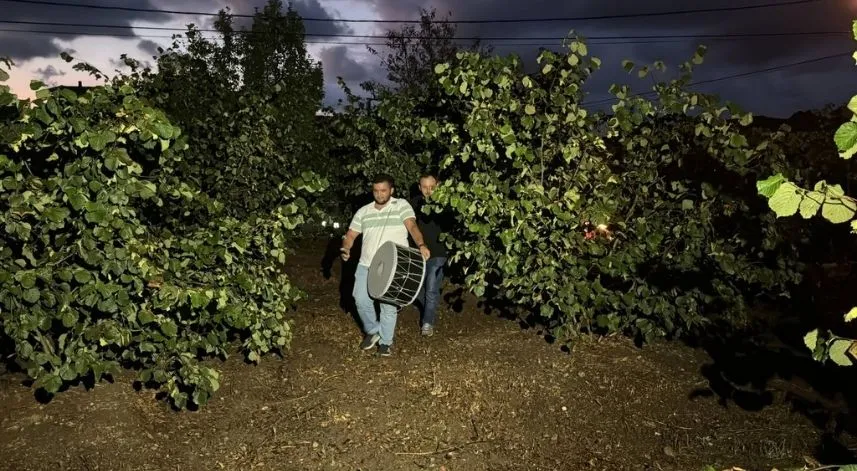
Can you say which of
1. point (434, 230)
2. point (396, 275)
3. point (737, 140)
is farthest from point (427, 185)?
point (737, 140)

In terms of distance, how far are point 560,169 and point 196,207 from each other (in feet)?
10.2

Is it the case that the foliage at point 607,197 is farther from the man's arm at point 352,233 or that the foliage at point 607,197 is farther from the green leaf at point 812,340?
the green leaf at point 812,340

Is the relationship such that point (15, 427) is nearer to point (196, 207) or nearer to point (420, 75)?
point (196, 207)

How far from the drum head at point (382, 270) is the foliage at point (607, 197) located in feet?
2.09

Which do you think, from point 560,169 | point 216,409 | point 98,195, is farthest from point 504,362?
point 98,195

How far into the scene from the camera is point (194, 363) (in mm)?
4344

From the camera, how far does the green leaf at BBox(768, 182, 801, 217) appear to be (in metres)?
1.63

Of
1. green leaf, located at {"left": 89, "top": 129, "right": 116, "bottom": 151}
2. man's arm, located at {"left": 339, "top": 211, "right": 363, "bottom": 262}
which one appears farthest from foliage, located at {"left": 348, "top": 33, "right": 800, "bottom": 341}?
green leaf, located at {"left": 89, "top": 129, "right": 116, "bottom": 151}

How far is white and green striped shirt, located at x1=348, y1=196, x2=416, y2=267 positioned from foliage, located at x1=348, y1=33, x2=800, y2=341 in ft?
2.05

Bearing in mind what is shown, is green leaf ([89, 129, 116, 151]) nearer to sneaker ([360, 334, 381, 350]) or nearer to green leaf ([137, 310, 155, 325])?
green leaf ([137, 310, 155, 325])

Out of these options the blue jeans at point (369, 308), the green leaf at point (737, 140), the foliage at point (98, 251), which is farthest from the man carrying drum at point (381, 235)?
the green leaf at point (737, 140)

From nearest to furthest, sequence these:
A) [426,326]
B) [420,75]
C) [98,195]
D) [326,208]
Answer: [98,195]
[426,326]
[326,208]
[420,75]

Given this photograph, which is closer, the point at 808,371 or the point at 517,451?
the point at 517,451

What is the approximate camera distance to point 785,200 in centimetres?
164
